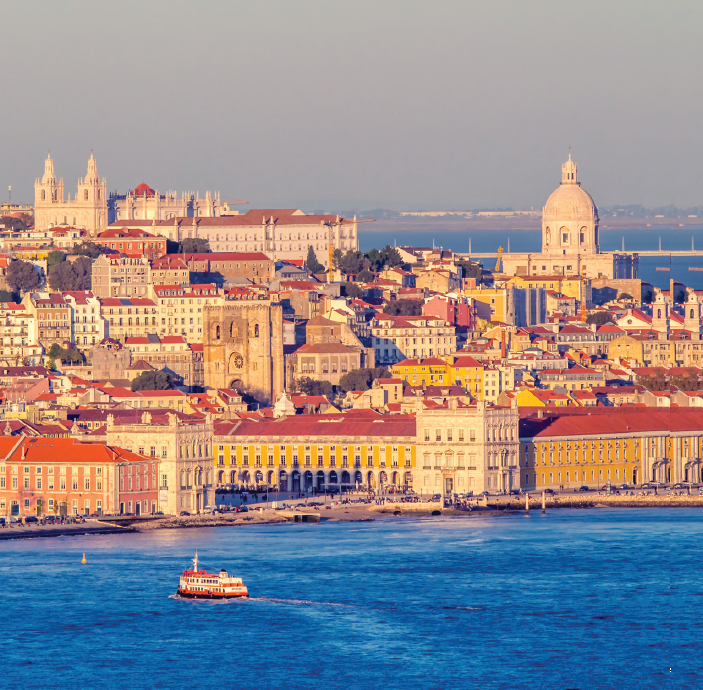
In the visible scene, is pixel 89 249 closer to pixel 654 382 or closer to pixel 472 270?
pixel 472 270

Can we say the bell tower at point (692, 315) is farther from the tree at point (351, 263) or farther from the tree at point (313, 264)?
the tree at point (313, 264)

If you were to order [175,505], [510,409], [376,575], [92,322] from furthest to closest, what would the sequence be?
[92,322] → [510,409] → [175,505] → [376,575]

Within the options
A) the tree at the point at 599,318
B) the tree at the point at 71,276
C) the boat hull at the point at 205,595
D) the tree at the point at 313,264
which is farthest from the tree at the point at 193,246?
the boat hull at the point at 205,595

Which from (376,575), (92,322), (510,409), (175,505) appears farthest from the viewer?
(92,322)

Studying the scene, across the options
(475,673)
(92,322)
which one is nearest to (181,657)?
→ (475,673)

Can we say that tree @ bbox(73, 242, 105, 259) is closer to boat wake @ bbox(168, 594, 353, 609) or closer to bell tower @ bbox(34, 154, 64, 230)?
bell tower @ bbox(34, 154, 64, 230)

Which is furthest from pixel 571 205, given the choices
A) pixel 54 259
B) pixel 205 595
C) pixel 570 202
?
pixel 205 595

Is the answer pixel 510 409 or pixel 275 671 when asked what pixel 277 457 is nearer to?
pixel 510 409

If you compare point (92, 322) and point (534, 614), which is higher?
point (92, 322)
